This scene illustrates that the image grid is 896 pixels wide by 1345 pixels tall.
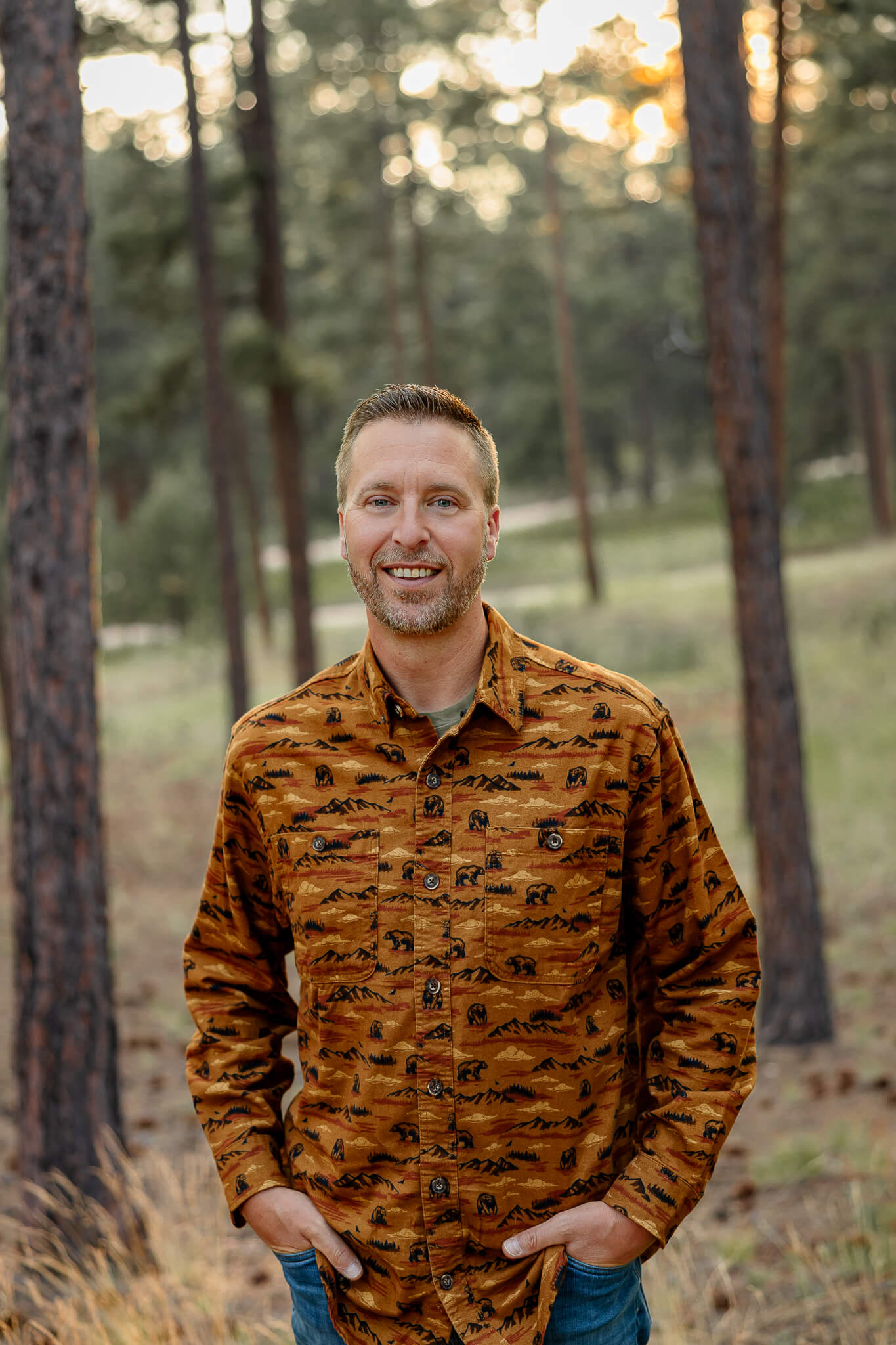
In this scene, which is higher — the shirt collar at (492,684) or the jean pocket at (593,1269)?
the shirt collar at (492,684)

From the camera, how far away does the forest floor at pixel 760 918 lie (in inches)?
171

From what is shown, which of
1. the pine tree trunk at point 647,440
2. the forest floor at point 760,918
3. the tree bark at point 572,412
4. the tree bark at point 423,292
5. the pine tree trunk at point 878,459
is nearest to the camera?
the forest floor at point 760,918

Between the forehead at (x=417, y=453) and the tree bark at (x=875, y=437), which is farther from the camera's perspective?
the tree bark at (x=875, y=437)

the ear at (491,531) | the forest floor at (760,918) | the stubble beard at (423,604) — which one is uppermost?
the ear at (491,531)

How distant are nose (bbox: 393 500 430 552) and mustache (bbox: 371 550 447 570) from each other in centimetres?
1

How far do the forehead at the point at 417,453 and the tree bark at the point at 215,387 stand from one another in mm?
12332

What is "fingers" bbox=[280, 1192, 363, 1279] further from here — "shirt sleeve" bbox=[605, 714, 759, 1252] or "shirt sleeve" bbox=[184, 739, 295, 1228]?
"shirt sleeve" bbox=[605, 714, 759, 1252]

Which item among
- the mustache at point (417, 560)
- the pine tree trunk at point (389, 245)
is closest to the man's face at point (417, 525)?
the mustache at point (417, 560)

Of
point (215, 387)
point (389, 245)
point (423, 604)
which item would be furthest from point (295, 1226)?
point (389, 245)

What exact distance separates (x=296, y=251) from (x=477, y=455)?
30.4m

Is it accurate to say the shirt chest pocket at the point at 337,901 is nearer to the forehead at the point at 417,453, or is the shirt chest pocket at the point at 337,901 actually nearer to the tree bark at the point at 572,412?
the forehead at the point at 417,453

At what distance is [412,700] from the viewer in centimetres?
236

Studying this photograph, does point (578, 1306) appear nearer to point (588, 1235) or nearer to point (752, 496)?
point (588, 1235)

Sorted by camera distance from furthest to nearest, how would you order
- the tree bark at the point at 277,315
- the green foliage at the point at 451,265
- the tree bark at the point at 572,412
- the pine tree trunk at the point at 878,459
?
the pine tree trunk at the point at 878,459, the tree bark at the point at 572,412, the green foliage at the point at 451,265, the tree bark at the point at 277,315
